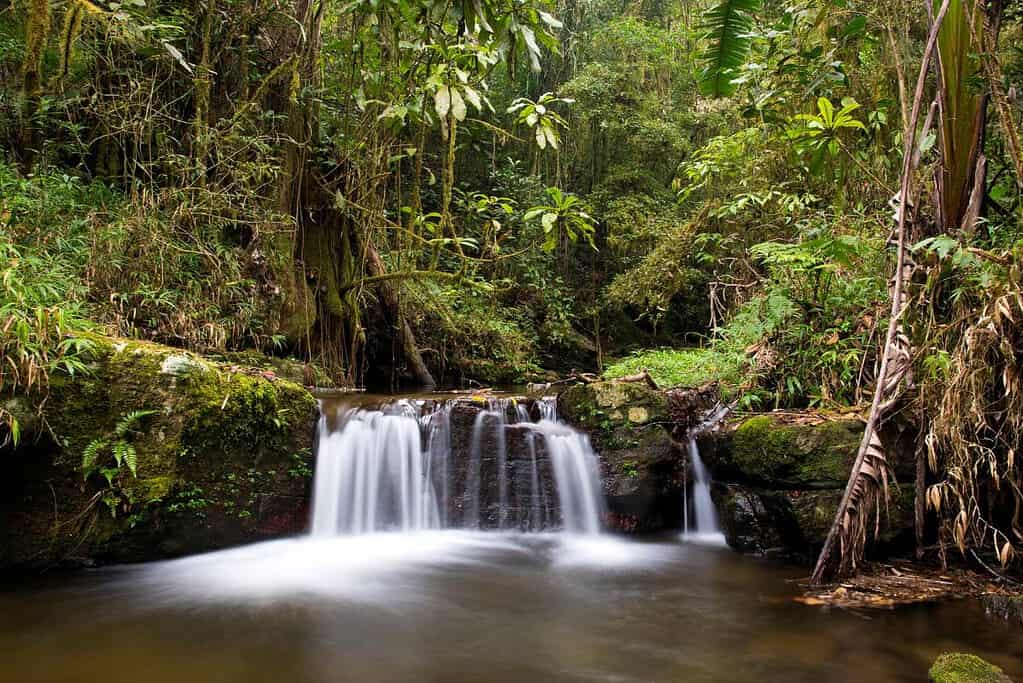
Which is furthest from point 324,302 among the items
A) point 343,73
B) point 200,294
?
point 343,73

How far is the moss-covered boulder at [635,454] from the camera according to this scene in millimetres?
5973

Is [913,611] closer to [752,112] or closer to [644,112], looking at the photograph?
[752,112]

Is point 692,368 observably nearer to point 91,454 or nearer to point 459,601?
point 459,601

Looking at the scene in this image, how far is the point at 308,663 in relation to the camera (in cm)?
331

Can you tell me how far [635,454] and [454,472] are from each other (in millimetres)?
1709

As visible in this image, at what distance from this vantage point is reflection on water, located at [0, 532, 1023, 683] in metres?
Answer: 3.24

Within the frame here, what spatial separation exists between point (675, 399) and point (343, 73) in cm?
643

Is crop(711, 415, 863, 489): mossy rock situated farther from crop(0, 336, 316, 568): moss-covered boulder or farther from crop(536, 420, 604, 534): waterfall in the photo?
crop(0, 336, 316, 568): moss-covered boulder

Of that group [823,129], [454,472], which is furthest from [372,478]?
[823,129]

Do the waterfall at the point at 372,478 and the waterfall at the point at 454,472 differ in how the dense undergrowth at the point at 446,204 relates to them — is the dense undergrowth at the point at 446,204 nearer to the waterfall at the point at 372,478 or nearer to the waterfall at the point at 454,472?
the waterfall at the point at 454,472

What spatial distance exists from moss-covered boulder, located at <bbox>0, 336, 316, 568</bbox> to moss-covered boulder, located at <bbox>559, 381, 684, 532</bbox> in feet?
9.22

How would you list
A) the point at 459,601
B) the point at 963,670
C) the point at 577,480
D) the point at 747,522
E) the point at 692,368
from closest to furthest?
the point at 963,670
the point at 459,601
the point at 747,522
the point at 577,480
the point at 692,368

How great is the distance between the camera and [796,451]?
484 centimetres

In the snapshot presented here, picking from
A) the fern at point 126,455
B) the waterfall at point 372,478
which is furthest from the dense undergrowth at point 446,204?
the waterfall at point 372,478
